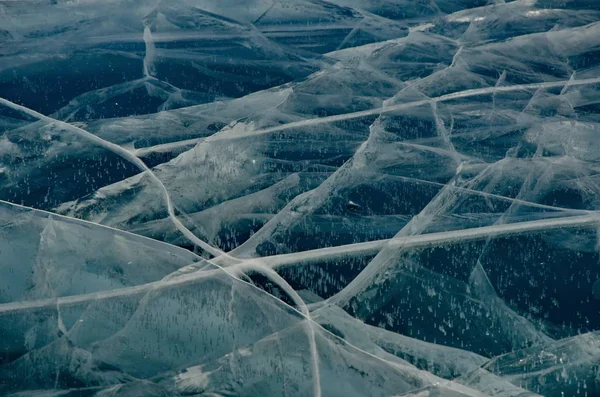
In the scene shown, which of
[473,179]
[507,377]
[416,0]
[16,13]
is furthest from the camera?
[416,0]

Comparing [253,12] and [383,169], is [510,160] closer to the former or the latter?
[383,169]

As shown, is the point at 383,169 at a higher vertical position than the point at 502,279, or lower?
higher

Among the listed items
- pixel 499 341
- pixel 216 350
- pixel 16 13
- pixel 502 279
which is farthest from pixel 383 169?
pixel 16 13

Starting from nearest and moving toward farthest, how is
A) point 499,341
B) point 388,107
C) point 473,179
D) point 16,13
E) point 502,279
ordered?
point 499,341
point 502,279
point 473,179
point 388,107
point 16,13

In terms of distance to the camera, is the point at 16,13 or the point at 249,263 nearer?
the point at 249,263

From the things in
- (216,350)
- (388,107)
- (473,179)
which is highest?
(388,107)

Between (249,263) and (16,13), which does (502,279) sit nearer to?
(249,263)
